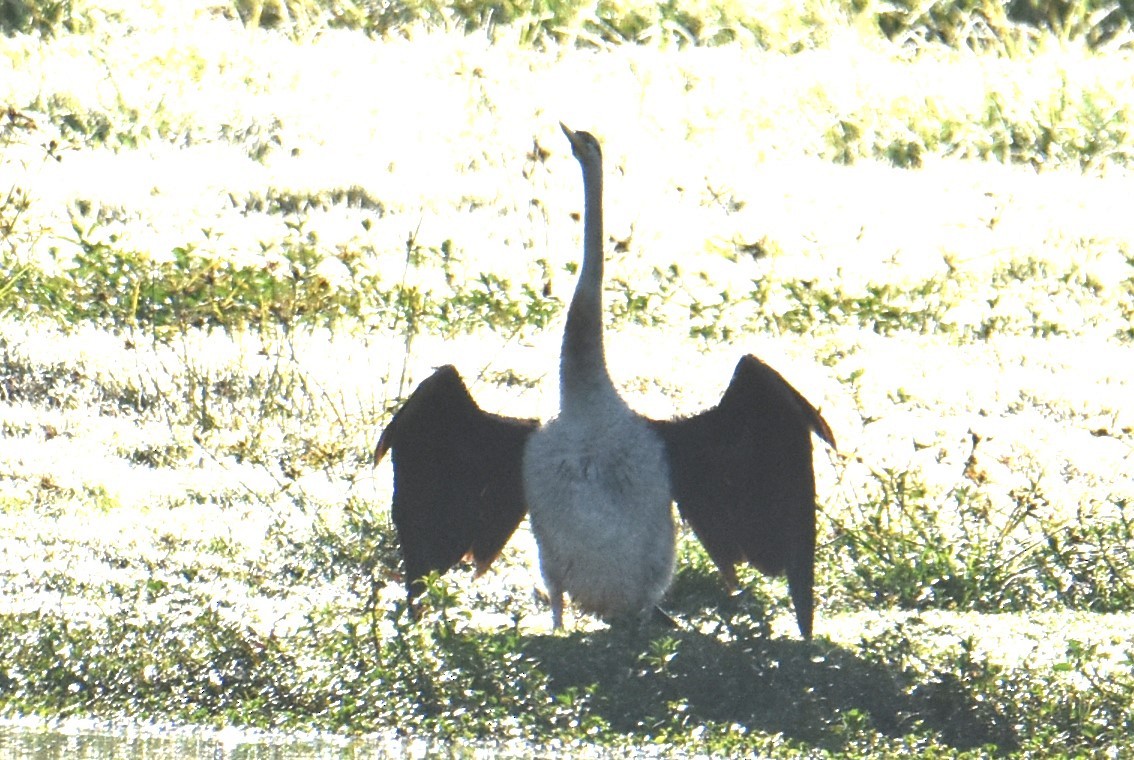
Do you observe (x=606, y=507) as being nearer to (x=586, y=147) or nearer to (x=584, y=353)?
(x=584, y=353)

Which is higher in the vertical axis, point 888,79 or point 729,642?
point 888,79

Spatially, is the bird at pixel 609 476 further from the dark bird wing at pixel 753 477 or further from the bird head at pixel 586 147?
the bird head at pixel 586 147

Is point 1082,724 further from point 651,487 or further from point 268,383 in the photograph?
point 268,383

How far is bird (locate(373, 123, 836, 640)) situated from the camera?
5.68 metres

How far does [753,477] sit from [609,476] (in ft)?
1.42

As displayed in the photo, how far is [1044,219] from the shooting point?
1054 cm

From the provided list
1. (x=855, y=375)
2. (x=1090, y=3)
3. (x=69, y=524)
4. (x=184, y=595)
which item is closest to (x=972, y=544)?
(x=855, y=375)

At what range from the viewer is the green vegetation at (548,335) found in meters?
5.21

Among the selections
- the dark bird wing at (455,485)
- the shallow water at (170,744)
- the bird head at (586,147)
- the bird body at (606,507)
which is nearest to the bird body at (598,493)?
the bird body at (606,507)

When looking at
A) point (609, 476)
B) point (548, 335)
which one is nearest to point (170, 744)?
point (609, 476)

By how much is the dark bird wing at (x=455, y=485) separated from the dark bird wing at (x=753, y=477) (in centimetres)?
49

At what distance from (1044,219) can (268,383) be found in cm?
465

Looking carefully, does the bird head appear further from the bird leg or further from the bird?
the bird leg

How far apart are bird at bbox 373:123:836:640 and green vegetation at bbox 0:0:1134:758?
9.2 inches
